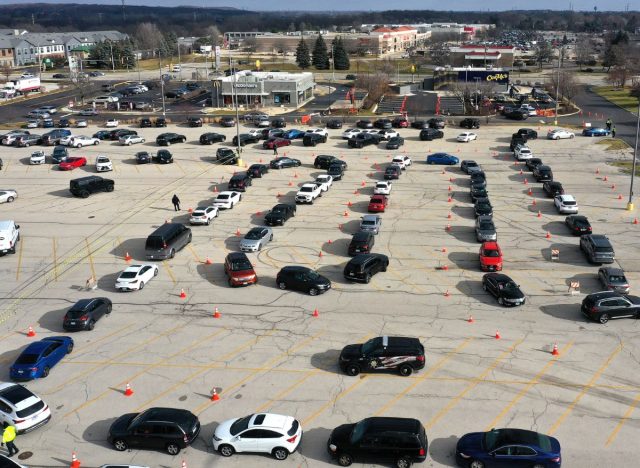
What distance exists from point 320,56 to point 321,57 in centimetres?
31

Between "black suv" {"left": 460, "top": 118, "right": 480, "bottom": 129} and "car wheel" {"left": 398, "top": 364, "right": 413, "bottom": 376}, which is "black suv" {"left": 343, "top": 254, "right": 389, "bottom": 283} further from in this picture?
"black suv" {"left": 460, "top": 118, "right": 480, "bottom": 129}

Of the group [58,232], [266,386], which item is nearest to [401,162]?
[58,232]

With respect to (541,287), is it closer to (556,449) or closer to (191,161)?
(556,449)

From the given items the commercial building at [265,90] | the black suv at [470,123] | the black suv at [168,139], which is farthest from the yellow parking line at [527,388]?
the commercial building at [265,90]

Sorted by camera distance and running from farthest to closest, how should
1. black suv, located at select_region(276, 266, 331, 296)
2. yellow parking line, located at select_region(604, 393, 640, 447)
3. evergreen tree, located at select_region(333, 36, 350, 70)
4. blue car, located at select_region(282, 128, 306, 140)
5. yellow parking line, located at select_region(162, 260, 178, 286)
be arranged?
1. evergreen tree, located at select_region(333, 36, 350, 70)
2. blue car, located at select_region(282, 128, 306, 140)
3. yellow parking line, located at select_region(162, 260, 178, 286)
4. black suv, located at select_region(276, 266, 331, 296)
5. yellow parking line, located at select_region(604, 393, 640, 447)

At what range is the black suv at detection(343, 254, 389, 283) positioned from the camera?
3012cm

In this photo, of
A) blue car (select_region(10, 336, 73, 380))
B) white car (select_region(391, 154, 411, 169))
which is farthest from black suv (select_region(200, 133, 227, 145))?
blue car (select_region(10, 336, 73, 380))

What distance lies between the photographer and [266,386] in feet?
71.5

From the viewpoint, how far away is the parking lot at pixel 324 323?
781 inches

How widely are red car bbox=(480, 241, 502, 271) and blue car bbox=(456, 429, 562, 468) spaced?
14437 mm

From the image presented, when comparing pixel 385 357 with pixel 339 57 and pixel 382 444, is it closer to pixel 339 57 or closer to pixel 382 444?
pixel 382 444

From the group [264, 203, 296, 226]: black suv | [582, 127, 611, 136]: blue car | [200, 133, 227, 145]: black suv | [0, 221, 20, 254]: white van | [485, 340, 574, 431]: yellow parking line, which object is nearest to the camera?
[485, 340, 574, 431]: yellow parking line

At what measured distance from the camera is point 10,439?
1784cm

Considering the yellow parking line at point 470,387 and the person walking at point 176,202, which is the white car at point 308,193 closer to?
the person walking at point 176,202
